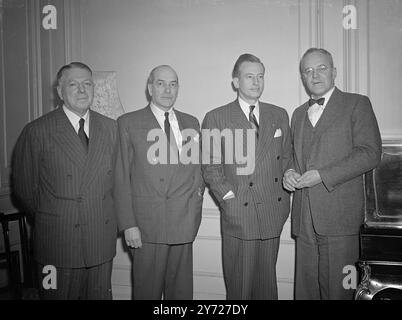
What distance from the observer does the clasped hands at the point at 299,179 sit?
2428 millimetres

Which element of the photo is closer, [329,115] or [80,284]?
[80,284]

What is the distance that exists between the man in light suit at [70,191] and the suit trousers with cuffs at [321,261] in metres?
1.37

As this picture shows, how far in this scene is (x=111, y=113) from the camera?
11.5ft

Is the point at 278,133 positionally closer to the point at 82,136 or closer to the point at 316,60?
the point at 316,60

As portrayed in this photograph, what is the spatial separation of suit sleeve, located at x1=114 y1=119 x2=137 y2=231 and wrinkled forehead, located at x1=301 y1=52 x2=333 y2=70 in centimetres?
139

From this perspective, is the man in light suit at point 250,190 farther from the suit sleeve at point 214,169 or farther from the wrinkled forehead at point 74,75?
the wrinkled forehead at point 74,75

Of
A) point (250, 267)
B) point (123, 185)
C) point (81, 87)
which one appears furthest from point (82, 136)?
point (250, 267)

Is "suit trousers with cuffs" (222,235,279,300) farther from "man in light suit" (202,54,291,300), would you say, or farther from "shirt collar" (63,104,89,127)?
"shirt collar" (63,104,89,127)

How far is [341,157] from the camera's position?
246cm

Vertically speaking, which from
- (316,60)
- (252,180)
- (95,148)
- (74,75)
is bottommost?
(252,180)

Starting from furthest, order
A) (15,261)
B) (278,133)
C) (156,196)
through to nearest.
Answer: (15,261) → (278,133) → (156,196)

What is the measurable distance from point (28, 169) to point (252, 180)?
1.52 m

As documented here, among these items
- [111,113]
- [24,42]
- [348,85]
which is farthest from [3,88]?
[348,85]

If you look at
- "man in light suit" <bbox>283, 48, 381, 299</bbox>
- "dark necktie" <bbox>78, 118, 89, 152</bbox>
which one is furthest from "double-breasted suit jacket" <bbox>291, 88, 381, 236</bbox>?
"dark necktie" <bbox>78, 118, 89, 152</bbox>
